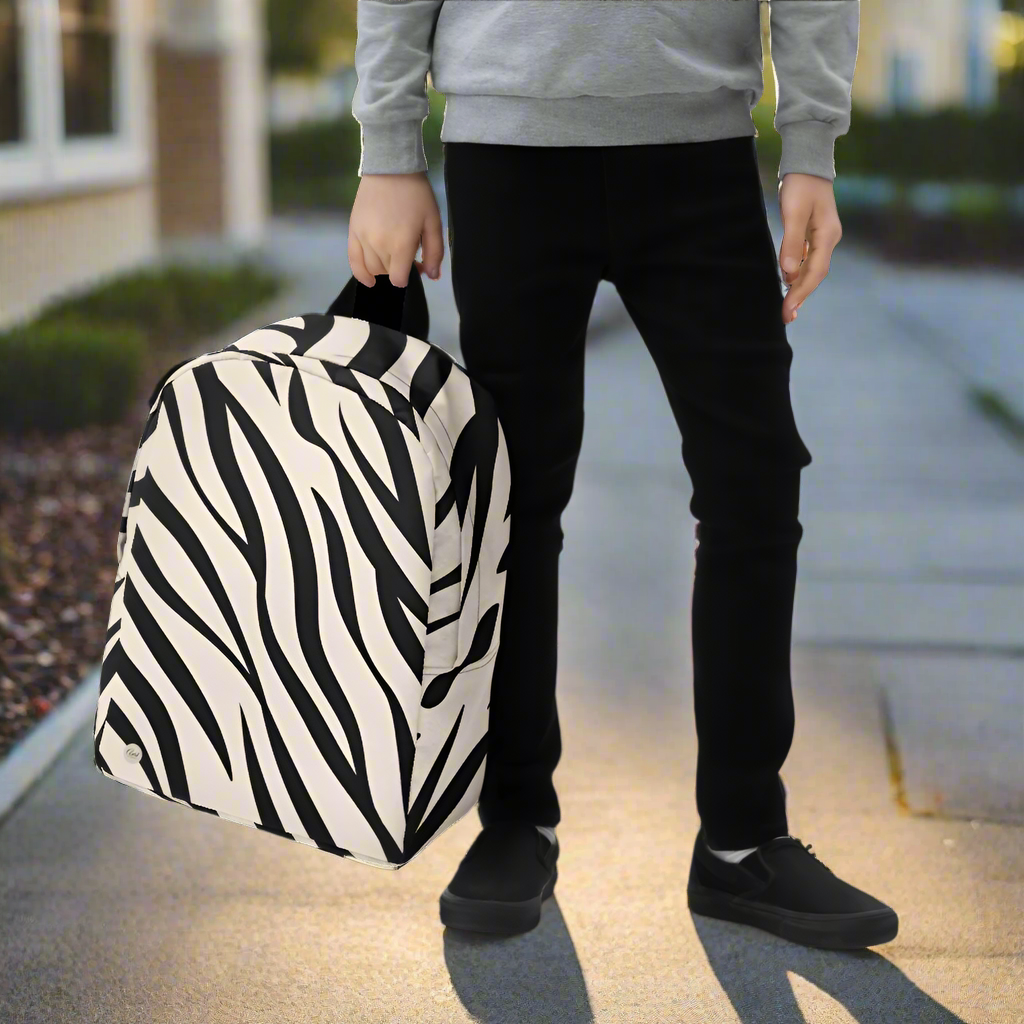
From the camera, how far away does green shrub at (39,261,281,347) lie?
26.9 ft

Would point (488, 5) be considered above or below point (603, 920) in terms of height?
above

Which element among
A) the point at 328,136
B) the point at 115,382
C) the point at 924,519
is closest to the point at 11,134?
the point at 115,382

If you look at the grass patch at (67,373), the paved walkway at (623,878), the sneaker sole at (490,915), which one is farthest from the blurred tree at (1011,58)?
the sneaker sole at (490,915)

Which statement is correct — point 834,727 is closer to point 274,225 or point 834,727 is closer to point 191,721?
point 191,721

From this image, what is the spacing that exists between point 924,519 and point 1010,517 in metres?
0.29

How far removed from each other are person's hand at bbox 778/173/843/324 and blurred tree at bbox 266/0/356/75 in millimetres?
26506

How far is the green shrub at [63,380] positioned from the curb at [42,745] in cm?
300

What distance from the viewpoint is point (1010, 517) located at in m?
4.75

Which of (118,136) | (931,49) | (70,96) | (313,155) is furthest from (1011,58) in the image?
(313,155)

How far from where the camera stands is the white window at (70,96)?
7.80 meters

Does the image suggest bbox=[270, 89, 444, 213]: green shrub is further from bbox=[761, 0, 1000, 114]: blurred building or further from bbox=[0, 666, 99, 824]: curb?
bbox=[0, 666, 99, 824]: curb

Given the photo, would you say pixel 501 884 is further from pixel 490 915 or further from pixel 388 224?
pixel 388 224

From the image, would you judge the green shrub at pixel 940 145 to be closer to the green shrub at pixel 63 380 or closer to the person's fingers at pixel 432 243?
the green shrub at pixel 63 380

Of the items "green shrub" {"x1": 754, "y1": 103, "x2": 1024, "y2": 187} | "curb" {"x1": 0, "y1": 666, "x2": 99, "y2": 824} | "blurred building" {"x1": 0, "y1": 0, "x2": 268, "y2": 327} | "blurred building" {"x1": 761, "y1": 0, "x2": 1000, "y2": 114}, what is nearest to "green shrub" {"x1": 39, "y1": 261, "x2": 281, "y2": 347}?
"blurred building" {"x1": 0, "y1": 0, "x2": 268, "y2": 327}
